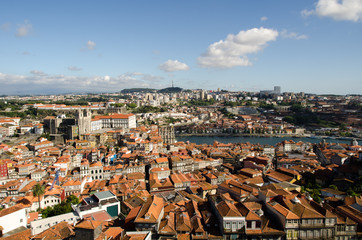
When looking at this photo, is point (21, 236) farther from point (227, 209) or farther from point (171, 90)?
point (171, 90)

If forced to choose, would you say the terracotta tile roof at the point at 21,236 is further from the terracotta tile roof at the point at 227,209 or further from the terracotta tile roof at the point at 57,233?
the terracotta tile roof at the point at 227,209

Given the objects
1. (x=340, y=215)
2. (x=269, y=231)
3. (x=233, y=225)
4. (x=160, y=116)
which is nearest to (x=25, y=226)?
(x=233, y=225)

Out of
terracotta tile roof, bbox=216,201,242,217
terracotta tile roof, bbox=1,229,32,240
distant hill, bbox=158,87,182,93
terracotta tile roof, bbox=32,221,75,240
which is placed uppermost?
distant hill, bbox=158,87,182,93

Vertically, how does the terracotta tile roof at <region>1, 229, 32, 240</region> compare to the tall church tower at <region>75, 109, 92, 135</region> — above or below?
below

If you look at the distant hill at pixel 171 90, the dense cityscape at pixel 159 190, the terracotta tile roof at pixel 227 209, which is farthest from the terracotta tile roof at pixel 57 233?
the distant hill at pixel 171 90

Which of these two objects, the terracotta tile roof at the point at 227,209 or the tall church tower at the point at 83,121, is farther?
the tall church tower at the point at 83,121

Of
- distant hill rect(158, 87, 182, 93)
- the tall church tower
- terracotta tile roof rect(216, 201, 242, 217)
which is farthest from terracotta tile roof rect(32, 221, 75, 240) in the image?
distant hill rect(158, 87, 182, 93)

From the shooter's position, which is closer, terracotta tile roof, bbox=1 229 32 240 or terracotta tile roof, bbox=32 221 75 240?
terracotta tile roof, bbox=32 221 75 240

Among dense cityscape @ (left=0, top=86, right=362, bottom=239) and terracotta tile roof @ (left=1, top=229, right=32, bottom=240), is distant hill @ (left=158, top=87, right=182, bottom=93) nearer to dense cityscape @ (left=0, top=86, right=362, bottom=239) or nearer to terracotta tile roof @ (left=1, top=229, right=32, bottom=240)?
dense cityscape @ (left=0, top=86, right=362, bottom=239)

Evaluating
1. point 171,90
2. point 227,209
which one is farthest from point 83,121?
point 171,90
